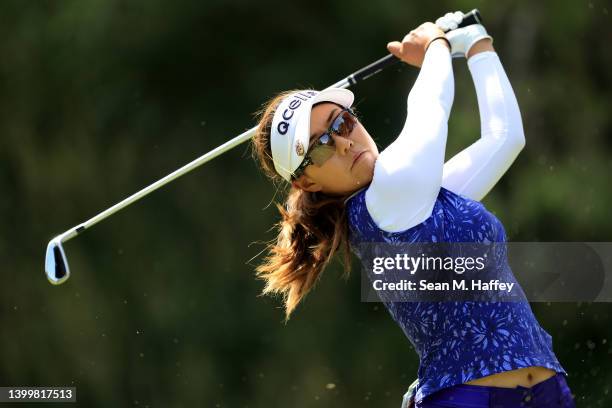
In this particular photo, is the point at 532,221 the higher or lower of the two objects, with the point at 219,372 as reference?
higher

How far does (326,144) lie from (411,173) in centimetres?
23

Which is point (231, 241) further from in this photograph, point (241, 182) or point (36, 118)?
point (36, 118)

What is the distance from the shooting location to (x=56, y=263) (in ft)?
10.7

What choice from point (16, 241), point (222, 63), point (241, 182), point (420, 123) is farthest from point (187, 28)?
point (420, 123)

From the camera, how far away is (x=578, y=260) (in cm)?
520

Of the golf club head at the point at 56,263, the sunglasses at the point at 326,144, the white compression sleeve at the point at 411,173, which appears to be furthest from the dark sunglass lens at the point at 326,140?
the golf club head at the point at 56,263

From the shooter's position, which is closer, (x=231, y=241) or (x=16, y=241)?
(x=231, y=241)

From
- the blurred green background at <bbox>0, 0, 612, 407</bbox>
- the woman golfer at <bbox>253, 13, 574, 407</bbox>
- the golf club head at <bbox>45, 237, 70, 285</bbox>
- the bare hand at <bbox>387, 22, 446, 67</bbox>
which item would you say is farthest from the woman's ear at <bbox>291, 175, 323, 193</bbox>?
the blurred green background at <bbox>0, 0, 612, 407</bbox>

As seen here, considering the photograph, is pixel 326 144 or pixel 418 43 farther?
pixel 418 43

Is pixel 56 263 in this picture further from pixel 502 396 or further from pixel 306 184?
pixel 502 396

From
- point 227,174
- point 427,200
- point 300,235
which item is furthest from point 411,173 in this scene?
point 227,174

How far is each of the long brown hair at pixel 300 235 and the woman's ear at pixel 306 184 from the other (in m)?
0.02

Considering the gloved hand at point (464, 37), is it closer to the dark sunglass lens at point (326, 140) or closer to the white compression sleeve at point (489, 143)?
the white compression sleeve at point (489, 143)

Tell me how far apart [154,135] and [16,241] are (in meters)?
1.21
